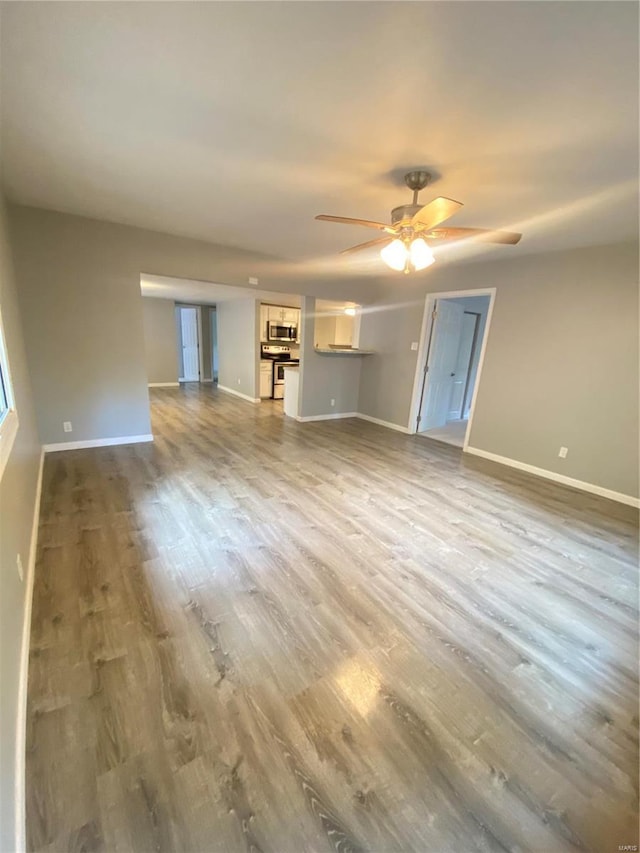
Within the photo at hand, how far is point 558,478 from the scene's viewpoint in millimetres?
3857

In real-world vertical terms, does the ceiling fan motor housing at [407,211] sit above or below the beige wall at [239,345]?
above

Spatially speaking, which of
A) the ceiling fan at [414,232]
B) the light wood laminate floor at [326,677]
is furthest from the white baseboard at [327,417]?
the ceiling fan at [414,232]

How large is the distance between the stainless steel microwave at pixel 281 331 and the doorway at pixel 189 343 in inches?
92.8

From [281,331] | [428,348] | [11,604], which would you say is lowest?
[11,604]

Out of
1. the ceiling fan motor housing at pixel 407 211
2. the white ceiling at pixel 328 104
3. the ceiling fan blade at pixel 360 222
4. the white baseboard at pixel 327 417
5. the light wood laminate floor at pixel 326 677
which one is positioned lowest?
the light wood laminate floor at pixel 326 677

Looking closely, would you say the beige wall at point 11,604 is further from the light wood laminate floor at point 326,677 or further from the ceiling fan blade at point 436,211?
the ceiling fan blade at point 436,211

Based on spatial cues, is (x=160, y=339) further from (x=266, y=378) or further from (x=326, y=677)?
(x=326, y=677)

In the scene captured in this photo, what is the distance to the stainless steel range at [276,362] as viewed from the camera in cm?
772

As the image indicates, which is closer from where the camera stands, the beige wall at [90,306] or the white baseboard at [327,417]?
the beige wall at [90,306]

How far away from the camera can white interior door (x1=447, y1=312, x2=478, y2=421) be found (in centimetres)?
604

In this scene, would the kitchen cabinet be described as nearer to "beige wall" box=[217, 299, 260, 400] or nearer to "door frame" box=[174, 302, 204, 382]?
A: "beige wall" box=[217, 299, 260, 400]

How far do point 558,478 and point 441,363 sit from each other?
240cm

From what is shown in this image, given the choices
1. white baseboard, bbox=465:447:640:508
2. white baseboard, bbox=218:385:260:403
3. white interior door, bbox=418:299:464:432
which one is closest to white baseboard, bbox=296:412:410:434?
white interior door, bbox=418:299:464:432

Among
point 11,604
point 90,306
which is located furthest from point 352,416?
point 11,604
